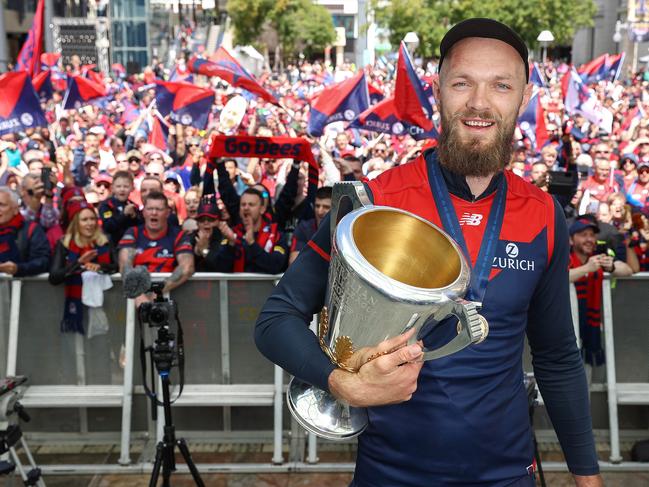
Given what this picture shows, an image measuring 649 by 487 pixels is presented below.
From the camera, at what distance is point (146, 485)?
16.3 feet

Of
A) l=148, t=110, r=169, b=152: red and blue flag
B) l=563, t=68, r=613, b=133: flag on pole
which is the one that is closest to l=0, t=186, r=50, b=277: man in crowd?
l=148, t=110, r=169, b=152: red and blue flag

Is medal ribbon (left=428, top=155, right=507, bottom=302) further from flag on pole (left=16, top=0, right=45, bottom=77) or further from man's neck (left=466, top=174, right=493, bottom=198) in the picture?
flag on pole (left=16, top=0, right=45, bottom=77)

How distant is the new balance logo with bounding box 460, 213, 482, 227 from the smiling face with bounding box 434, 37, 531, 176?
11cm

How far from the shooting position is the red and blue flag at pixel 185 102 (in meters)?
11.4

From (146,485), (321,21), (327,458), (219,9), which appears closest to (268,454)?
(327,458)

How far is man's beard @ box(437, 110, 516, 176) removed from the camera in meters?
1.85

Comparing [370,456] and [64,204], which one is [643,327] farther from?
[64,204]

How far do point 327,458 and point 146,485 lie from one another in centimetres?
125

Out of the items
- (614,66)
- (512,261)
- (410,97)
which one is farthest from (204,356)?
(614,66)

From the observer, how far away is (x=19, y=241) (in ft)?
18.9

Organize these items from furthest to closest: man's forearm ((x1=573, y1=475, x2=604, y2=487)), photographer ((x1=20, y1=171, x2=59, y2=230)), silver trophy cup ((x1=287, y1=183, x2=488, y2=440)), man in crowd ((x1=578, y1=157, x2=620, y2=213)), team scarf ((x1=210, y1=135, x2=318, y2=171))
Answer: man in crowd ((x1=578, y1=157, x2=620, y2=213)) < photographer ((x1=20, y1=171, x2=59, y2=230)) < team scarf ((x1=210, y1=135, x2=318, y2=171)) < man's forearm ((x1=573, y1=475, x2=604, y2=487)) < silver trophy cup ((x1=287, y1=183, x2=488, y2=440))

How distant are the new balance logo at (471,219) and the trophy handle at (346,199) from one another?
1.13 feet

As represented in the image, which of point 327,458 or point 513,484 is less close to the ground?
point 513,484

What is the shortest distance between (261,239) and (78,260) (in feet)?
4.71
